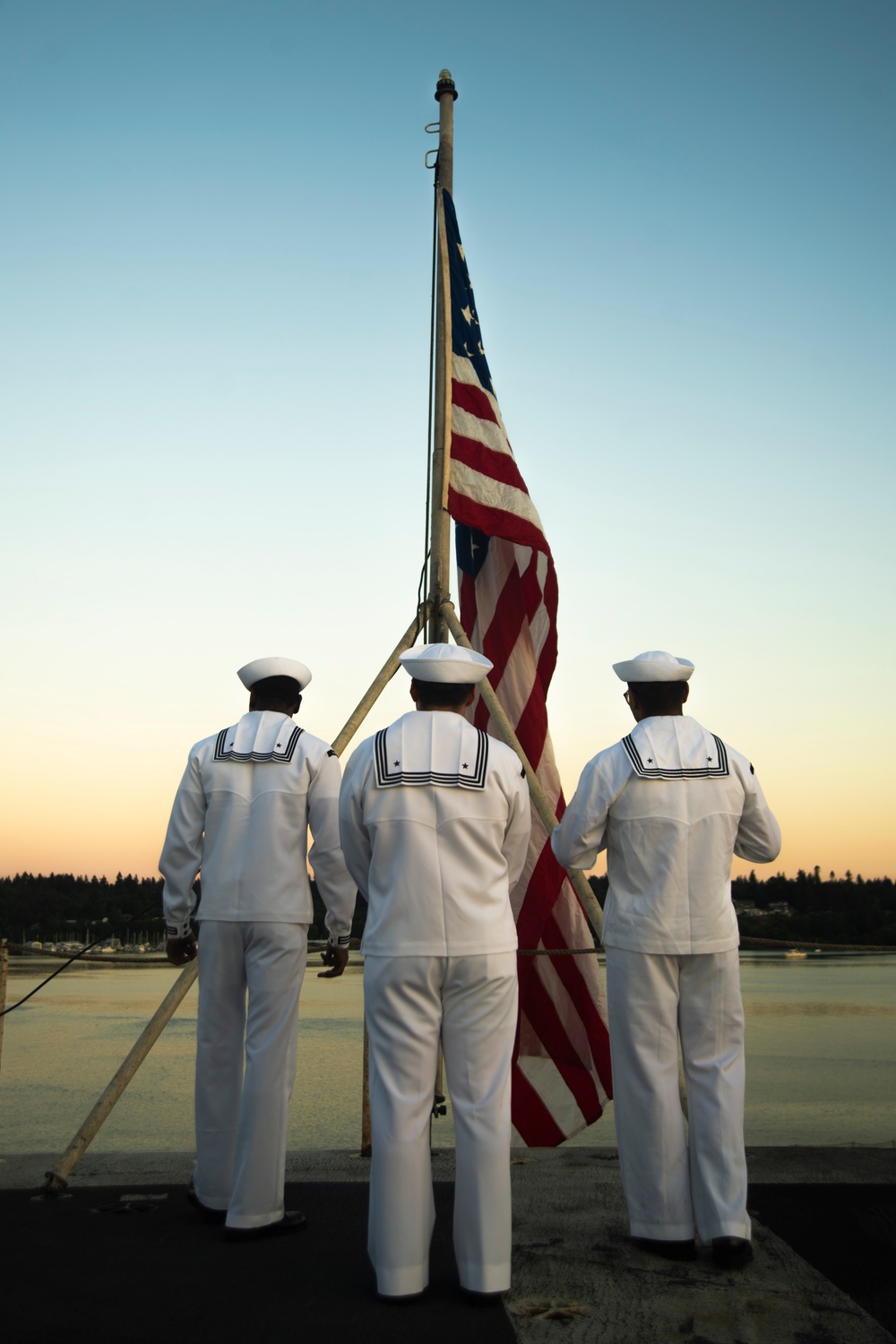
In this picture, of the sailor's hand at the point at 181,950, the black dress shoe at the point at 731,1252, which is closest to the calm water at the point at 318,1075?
the sailor's hand at the point at 181,950

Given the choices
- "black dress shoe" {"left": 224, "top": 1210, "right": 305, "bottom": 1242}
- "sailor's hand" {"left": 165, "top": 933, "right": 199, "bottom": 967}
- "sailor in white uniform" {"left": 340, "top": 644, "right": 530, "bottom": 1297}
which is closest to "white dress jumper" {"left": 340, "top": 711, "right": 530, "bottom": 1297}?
"sailor in white uniform" {"left": 340, "top": 644, "right": 530, "bottom": 1297}

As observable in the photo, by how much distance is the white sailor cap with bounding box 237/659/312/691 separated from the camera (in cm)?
362

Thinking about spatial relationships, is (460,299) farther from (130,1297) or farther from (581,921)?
(130,1297)

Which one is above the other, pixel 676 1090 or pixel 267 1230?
pixel 676 1090

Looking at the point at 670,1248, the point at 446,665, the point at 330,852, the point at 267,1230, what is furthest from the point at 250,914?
the point at 670,1248

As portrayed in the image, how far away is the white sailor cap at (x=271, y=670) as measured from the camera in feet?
11.9

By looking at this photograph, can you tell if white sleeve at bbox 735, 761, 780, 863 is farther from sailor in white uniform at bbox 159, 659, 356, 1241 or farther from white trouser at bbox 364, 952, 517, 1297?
sailor in white uniform at bbox 159, 659, 356, 1241

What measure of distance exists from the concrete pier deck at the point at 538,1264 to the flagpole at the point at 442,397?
7.75 feet

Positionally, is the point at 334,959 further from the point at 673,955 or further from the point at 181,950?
the point at 673,955

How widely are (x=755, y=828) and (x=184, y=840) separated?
1.88 m

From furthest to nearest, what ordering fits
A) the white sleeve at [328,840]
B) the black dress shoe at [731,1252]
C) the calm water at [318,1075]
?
the calm water at [318,1075] → the white sleeve at [328,840] → the black dress shoe at [731,1252]

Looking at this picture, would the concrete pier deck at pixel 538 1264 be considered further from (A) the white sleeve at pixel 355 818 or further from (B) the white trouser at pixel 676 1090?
(A) the white sleeve at pixel 355 818

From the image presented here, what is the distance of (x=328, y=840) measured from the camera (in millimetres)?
3521

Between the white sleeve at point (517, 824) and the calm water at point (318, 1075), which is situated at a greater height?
the white sleeve at point (517, 824)
